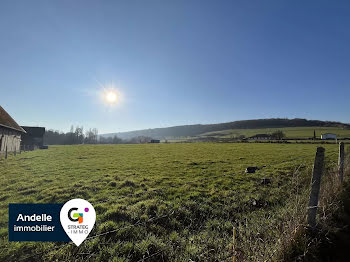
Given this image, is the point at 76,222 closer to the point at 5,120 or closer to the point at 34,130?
the point at 5,120

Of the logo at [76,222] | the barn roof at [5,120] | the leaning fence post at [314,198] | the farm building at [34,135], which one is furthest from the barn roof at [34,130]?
the leaning fence post at [314,198]

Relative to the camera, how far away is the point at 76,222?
3586mm

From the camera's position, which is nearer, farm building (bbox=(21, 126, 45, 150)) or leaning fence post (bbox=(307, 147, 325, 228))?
leaning fence post (bbox=(307, 147, 325, 228))

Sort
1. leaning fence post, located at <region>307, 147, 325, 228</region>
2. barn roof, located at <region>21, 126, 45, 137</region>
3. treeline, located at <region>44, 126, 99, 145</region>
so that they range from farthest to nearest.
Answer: treeline, located at <region>44, 126, 99, 145</region>, barn roof, located at <region>21, 126, 45, 137</region>, leaning fence post, located at <region>307, 147, 325, 228</region>

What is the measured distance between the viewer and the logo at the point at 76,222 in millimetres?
3557

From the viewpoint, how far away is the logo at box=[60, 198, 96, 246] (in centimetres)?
356

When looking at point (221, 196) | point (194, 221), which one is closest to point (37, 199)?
point (194, 221)

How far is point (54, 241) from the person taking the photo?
3.86 meters

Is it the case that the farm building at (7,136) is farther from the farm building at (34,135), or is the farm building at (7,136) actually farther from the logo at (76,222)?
the logo at (76,222)

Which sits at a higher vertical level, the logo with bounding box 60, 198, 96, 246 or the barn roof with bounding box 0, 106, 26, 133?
the barn roof with bounding box 0, 106, 26, 133

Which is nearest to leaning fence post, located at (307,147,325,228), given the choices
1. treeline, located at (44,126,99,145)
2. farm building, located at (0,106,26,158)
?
farm building, located at (0,106,26,158)

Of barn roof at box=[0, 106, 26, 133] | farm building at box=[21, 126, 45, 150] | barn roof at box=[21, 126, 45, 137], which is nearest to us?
barn roof at box=[0, 106, 26, 133]

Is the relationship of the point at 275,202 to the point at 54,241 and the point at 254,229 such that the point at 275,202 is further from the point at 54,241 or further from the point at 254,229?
the point at 54,241

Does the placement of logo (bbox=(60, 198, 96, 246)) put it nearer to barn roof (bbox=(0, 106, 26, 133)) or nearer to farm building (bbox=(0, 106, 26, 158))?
farm building (bbox=(0, 106, 26, 158))
